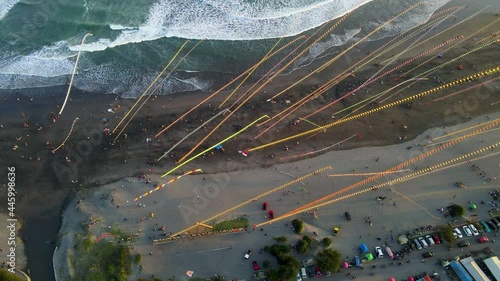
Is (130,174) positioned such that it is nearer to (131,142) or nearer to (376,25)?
(131,142)

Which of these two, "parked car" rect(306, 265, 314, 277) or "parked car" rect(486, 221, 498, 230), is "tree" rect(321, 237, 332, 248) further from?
"parked car" rect(486, 221, 498, 230)

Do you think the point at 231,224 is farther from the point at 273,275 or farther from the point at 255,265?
the point at 273,275

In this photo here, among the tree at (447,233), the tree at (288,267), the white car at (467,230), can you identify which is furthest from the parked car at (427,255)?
the tree at (288,267)

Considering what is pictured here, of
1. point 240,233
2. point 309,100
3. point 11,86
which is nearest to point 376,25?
point 309,100

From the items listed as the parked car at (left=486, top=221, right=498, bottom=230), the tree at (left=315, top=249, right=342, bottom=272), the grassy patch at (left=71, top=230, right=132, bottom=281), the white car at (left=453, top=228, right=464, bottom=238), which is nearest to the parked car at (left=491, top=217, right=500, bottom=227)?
the parked car at (left=486, top=221, right=498, bottom=230)

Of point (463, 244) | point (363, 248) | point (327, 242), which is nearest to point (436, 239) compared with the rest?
point (463, 244)

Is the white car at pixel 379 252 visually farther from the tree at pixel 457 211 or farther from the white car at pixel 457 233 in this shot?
the tree at pixel 457 211

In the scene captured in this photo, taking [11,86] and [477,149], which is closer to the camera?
[477,149]
